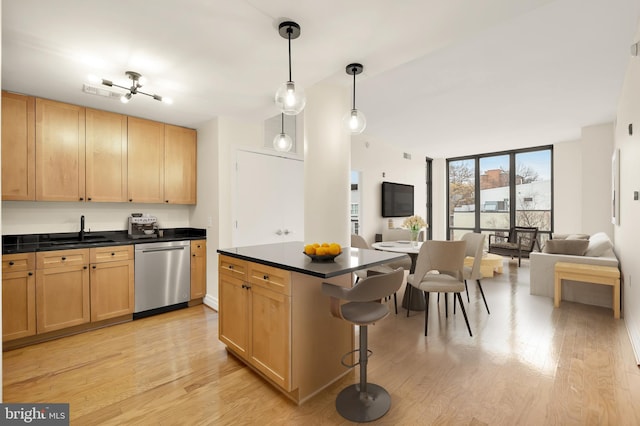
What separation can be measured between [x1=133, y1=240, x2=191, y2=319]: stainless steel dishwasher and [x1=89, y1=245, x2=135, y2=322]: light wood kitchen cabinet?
0.08 metres

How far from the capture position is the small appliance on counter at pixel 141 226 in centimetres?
395

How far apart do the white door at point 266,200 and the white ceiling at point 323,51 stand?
73 centimetres

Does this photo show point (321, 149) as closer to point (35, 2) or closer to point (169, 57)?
point (169, 57)

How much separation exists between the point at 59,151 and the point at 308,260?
3.04m

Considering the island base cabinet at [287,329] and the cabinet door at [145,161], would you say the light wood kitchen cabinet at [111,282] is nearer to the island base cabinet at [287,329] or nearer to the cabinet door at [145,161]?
the cabinet door at [145,161]

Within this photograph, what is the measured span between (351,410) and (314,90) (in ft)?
8.41

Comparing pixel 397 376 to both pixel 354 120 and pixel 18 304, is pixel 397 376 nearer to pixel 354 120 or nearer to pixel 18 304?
pixel 354 120

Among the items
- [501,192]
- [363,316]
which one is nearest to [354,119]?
[363,316]

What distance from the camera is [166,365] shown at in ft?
8.45

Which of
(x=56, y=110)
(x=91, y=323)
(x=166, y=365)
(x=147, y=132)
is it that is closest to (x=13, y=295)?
(x=91, y=323)

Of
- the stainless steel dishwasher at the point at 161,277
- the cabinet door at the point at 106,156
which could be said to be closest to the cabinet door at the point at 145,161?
the cabinet door at the point at 106,156

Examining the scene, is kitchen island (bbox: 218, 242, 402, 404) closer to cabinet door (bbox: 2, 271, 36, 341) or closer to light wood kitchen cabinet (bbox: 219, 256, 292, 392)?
light wood kitchen cabinet (bbox: 219, 256, 292, 392)

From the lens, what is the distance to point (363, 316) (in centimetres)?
198

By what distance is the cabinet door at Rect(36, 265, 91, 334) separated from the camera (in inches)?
119
